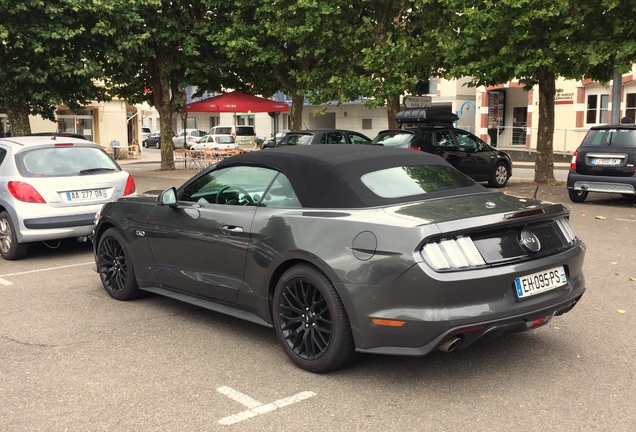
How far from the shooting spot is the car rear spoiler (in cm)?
1859

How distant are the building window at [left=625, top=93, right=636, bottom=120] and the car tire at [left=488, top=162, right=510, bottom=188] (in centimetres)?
1624

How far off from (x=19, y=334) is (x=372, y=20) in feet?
59.3

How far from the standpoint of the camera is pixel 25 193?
8.53 m

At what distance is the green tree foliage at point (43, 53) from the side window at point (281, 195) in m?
15.5

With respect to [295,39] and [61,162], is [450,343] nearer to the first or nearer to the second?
[61,162]

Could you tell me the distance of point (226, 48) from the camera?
22.0m

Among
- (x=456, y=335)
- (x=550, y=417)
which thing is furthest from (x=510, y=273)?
(x=550, y=417)

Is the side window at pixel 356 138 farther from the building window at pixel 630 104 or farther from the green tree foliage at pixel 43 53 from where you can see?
the building window at pixel 630 104

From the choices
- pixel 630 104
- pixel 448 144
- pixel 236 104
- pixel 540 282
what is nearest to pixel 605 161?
pixel 448 144

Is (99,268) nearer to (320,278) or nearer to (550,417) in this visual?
(320,278)

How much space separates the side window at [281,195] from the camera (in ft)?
16.1

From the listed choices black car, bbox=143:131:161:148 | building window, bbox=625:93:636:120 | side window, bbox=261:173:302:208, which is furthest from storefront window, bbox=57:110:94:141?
side window, bbox=261:173:302:208

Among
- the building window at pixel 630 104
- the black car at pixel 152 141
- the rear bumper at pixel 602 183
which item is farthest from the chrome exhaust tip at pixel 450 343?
the black car at pixel 152 141

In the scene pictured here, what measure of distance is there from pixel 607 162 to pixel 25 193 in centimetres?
1048
